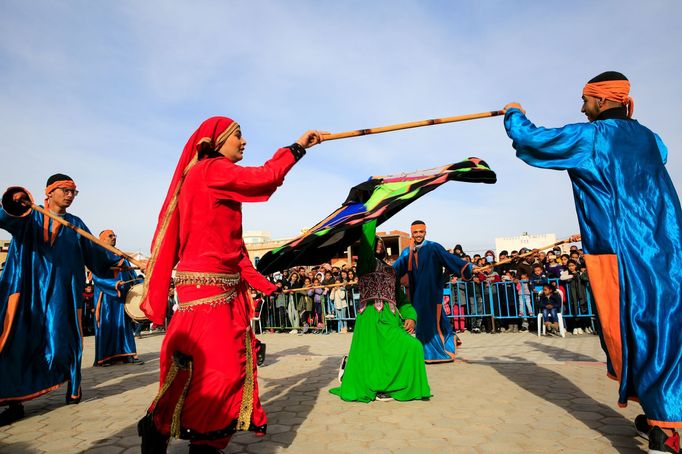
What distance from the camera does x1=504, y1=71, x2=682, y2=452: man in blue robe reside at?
2891 millimetres

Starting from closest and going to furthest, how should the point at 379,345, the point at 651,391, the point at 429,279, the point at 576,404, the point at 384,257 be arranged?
the point at 651,391
the point at 576,404
the point at 379,345
the point at 384,257
the point at 429,279

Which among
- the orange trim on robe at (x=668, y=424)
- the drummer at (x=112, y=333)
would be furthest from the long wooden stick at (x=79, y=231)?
the orange trim on robe at (x=668, y=424)

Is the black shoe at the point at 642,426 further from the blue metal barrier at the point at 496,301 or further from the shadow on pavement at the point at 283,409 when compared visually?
the blue metal barrier at the point at 496,301

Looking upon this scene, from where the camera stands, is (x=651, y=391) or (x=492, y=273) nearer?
(x=651, y=391)

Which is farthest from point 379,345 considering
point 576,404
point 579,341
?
point 579,341

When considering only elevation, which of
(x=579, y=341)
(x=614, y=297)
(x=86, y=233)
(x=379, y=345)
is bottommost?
(x=579, y=341)

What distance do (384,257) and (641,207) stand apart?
2.91 metres

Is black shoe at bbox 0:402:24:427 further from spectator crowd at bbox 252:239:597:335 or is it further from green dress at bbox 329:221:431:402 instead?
spectator crowd at bbox 252:239:597:335

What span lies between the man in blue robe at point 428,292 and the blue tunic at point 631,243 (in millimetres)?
3632

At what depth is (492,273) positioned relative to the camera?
11773 millimetres

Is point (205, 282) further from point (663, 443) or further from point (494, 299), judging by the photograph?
point (494, 299)

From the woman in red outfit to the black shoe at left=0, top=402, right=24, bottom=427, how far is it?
9.11 feet

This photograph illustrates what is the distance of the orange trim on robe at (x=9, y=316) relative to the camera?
4.58 m

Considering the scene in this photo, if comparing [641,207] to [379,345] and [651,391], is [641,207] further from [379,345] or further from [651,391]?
[379,345]
